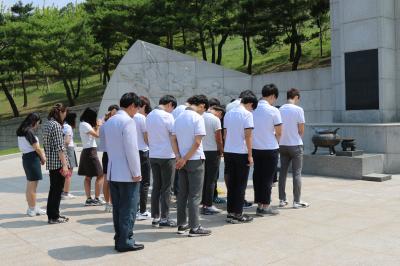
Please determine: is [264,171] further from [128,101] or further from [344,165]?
[344,165]

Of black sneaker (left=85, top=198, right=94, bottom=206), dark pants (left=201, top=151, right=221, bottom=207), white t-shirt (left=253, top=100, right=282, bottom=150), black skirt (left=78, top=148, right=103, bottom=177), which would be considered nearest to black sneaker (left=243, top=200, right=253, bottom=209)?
dark pants (left=201, top=151, right=221, bottom=207)

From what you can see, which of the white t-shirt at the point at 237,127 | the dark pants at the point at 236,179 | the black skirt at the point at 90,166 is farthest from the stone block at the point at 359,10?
the black skirt at the point at 90,166

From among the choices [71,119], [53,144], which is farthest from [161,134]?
[71,119]

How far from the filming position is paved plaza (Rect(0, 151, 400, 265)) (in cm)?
434

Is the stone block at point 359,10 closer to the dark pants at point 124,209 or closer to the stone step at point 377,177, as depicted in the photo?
the stone step at point 377,177

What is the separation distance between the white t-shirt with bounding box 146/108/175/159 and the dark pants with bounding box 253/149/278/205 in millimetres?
1215

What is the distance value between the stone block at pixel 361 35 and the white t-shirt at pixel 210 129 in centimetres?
587

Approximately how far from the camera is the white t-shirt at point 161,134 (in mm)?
5590

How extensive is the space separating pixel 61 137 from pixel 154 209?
5.25 ft

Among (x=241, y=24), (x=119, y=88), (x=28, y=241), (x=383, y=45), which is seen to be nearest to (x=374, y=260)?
(x=28, y=241)

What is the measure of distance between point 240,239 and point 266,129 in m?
1.66

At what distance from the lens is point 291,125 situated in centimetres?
664

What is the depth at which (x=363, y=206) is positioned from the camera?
6.53 meters

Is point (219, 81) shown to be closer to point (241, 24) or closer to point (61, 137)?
point (241, 24)
